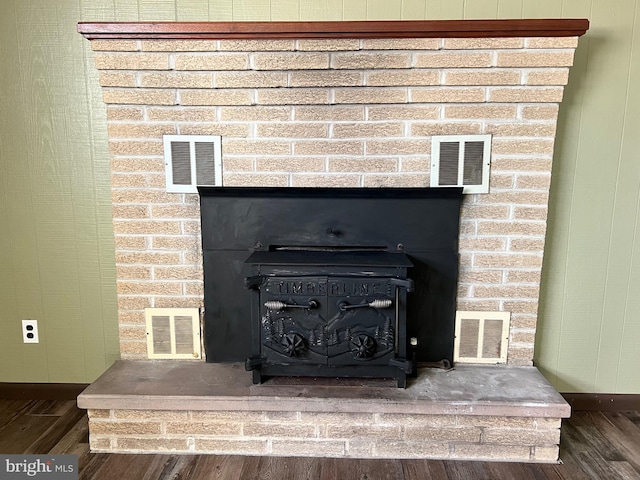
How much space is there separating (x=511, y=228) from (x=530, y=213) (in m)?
0.10

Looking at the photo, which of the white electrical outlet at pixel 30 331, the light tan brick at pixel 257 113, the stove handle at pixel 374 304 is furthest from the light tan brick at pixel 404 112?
the white electrical outlet at pixel 30 331

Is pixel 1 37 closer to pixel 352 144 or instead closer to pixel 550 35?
pixel 352 144

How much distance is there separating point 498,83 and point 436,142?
1.07 ft

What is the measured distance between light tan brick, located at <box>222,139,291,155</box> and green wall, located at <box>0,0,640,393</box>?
1.88ft

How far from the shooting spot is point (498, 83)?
1.81 meters

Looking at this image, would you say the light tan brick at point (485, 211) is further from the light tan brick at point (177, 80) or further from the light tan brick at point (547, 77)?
the light tan brick at point (177, 80)

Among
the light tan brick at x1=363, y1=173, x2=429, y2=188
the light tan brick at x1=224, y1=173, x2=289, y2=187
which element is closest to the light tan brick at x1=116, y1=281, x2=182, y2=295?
the light tan brick at x1=224, y1=173, x2=289, y2=187

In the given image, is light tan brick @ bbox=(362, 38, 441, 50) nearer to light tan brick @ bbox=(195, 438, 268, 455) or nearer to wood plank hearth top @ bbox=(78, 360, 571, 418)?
wood plank hearth top @ bbox=(78, 360, 571, 418)

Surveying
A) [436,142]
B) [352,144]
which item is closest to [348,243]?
[352,144]

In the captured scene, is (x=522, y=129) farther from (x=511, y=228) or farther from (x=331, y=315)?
(x=331, y=315)

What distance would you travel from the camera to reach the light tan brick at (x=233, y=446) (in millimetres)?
1773

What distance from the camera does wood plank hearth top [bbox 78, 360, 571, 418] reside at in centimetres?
171

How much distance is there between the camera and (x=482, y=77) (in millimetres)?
1809

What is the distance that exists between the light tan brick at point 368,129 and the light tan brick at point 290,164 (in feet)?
0.46
